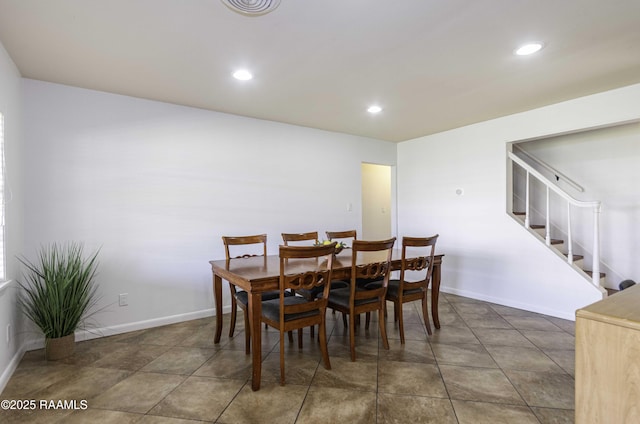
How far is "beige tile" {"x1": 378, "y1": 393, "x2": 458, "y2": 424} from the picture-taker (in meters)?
1.82

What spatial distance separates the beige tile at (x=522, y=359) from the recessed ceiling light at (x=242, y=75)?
3053 millimetres

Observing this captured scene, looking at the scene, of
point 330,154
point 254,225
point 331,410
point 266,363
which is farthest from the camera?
point 330,154

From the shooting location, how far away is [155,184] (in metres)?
3.34

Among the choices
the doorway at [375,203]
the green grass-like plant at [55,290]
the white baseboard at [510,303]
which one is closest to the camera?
the green grass-like plant at [55,290]

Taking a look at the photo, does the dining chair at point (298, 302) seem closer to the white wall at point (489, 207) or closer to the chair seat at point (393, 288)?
the chair seat at point (393, 288)

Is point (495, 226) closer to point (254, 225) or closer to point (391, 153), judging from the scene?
A: point (391, 153)

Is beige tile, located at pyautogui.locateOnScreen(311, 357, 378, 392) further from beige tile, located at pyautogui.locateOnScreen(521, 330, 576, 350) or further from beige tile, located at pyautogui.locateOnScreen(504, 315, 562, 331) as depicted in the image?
beige tile, located at pyautogui.locateOnScreen(504, 315, 562, 331)

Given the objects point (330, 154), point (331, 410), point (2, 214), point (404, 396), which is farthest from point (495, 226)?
point (2, 214)

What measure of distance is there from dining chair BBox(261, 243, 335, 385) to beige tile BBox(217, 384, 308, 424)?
0.12 metres

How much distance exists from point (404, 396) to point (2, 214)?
2938 mm

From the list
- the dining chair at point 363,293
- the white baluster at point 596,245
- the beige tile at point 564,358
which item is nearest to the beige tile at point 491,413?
the beige tile at point 564,358

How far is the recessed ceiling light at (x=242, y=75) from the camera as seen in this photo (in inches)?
103

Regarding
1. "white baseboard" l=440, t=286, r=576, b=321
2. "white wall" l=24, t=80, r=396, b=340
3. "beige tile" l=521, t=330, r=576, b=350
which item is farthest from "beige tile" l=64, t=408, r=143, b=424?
"white baseboard" l=440, t=286, r=576, b=321

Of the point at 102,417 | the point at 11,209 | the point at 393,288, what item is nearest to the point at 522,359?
the point at 393,288
